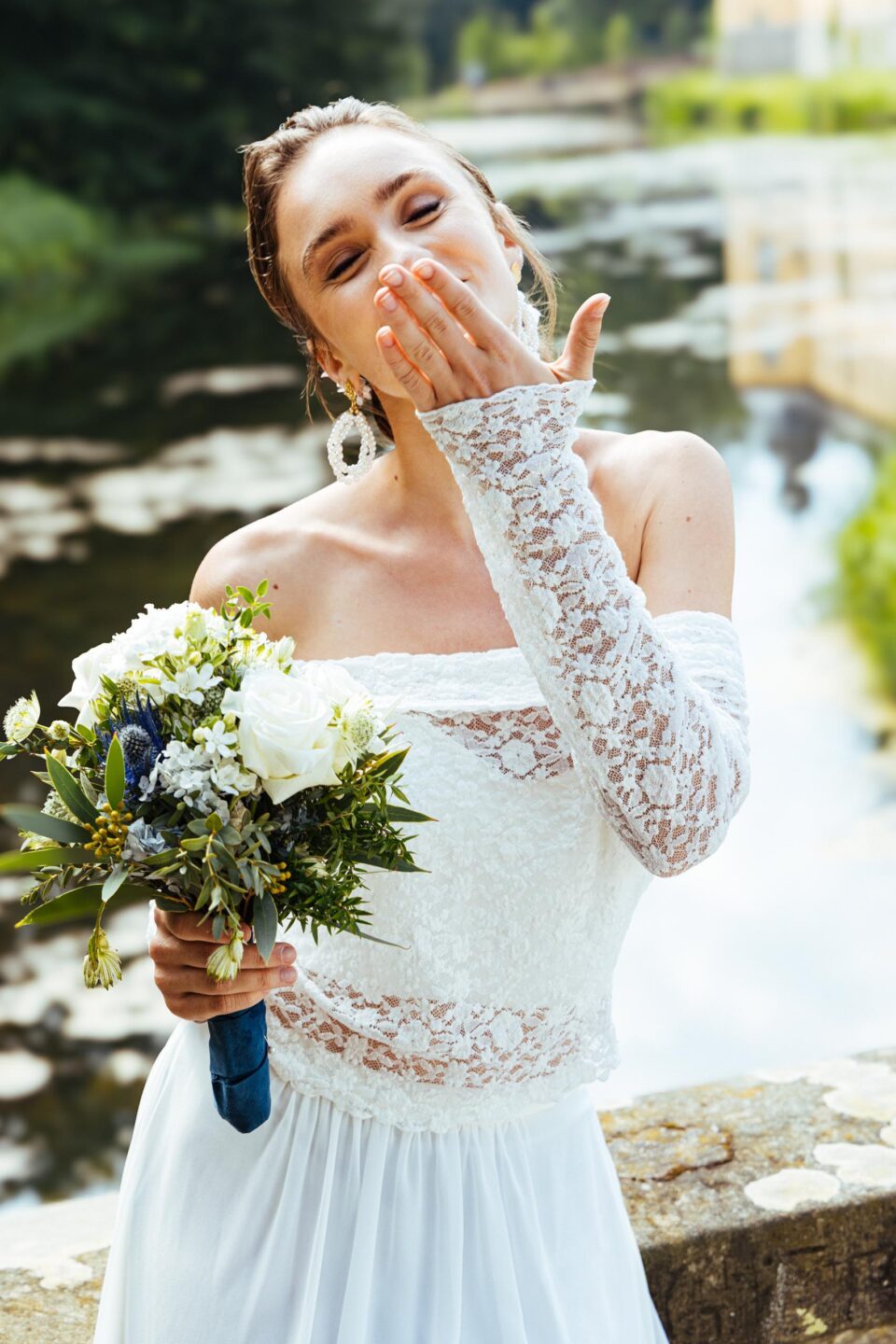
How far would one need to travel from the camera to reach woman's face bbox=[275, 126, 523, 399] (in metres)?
1.35

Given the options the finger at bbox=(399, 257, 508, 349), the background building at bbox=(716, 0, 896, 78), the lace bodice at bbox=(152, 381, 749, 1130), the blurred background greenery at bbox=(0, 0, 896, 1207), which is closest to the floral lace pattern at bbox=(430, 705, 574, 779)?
the lace bodice at bbox=(152, 381, 749, 1130)

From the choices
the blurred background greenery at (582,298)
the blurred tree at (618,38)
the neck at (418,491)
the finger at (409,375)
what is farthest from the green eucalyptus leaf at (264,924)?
the blurred tree at (618,38)

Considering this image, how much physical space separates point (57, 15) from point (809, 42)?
7055 millimetres

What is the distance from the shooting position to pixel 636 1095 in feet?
6.01

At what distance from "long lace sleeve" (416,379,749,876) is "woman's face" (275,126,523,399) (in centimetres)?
31

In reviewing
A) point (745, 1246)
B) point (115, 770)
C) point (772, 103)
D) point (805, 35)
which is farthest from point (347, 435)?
point (772, 103)

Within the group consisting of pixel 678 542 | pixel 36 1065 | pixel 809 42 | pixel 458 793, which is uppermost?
pixel 809 42

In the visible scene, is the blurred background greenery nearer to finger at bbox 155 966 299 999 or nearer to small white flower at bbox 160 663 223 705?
finger at bbox 155 966 299 999

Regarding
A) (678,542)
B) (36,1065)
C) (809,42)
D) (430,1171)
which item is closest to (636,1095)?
(430,1171)

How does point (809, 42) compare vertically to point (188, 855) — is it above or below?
above

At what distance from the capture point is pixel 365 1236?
1.26 meters

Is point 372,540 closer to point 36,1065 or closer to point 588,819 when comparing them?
point 588,819

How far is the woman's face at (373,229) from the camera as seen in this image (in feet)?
4.42

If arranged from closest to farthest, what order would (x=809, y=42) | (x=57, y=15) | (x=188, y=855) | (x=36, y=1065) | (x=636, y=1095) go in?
(x=188, y=855), (x=636, y=1095), (x=36, y=1065), (x=809, y=42), (x=57, y=15)
